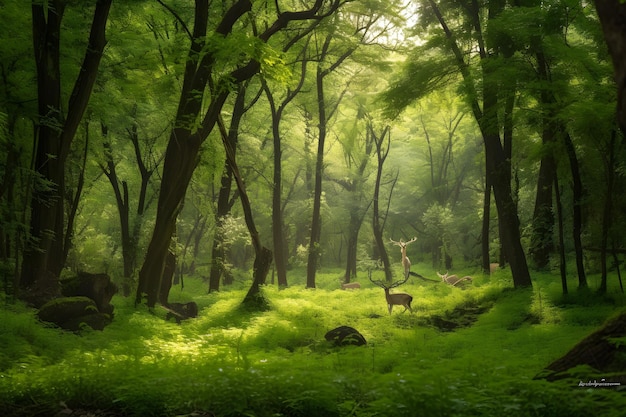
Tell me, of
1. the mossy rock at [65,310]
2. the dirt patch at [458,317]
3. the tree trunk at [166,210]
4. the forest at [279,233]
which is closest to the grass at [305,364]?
the forest at [279,233]

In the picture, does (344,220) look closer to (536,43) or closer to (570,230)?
(570,230)

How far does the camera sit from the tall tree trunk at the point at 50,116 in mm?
10883

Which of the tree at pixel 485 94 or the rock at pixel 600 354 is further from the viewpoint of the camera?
the tree at pixel 485 94

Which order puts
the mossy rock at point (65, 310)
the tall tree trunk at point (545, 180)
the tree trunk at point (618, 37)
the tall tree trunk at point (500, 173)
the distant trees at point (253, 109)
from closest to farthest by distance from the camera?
the tree trunk at point (618, 37) → the mossy rock at point (65, 310) → the distant trees at point (253, 109) → the tall tree trunk at point (545, 180) → the tall tree trunk at point (500, 173)

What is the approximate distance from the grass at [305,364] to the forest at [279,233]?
0.12 ft

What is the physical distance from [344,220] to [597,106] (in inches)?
1282

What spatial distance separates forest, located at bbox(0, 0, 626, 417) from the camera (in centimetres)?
501

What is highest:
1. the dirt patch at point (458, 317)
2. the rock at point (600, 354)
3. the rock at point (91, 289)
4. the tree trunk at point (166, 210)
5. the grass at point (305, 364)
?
the tree trunk at point (166, 210)

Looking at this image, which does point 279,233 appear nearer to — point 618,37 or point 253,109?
point 253,109

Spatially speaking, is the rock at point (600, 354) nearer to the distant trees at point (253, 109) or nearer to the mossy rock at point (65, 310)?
the distant trees at point (253, 109)

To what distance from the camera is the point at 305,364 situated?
6.27m

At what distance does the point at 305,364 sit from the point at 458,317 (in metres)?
9.45

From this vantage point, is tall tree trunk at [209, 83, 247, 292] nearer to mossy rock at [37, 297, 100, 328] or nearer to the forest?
the forest

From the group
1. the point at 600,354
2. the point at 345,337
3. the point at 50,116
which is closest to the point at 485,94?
the point at 345,337
